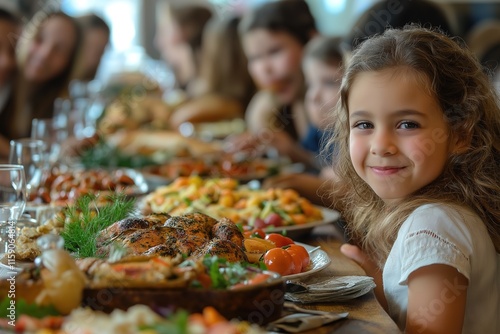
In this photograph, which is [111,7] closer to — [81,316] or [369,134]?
[369,134]

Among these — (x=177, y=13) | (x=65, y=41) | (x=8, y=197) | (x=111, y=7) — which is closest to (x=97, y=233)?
(x=8, y=197)

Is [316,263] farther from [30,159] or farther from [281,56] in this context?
[281,56]

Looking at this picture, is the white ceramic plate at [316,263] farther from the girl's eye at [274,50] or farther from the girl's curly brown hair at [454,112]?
the girl's eye at [274,50]

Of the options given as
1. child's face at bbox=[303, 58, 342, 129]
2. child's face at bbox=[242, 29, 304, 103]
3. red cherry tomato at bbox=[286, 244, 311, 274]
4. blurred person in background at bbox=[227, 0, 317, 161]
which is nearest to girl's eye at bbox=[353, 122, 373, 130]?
red cherry tomato at bbox=[286, 244, 311, 274]

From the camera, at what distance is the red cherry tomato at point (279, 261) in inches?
67.7

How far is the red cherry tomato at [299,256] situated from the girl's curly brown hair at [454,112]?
0.23m

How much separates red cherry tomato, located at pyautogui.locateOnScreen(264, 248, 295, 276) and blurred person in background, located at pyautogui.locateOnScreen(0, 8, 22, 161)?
3541 mm

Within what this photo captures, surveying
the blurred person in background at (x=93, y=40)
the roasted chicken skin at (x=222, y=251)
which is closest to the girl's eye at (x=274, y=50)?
the blurred person in background at (x=93, y=40)

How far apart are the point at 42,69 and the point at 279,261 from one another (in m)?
3.89

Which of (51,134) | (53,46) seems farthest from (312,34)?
(51,134)

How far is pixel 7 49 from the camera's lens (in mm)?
5109

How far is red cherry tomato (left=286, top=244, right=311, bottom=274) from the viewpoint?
5.86ft

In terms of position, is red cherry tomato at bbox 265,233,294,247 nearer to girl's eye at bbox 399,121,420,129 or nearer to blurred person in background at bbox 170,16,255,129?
girl's eye at bbox 399,121,420,129

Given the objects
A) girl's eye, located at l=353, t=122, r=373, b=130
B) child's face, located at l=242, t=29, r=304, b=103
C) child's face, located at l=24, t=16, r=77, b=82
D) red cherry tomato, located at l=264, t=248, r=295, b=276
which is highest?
girl's eye, located at l=353, t=122, r=373, b=130
